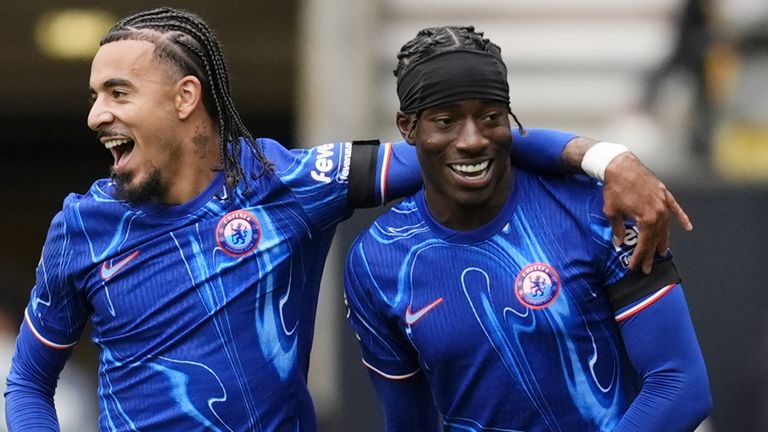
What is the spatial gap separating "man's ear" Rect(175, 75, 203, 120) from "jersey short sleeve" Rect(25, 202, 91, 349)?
46 cm

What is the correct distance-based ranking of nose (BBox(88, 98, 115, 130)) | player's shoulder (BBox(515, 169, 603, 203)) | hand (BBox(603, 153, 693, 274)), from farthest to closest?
nose (BBox(88, 98, 115, 130)) → player's shoulder (BBox(515, 169, 603, 203)) → hand (BBox(603, 153, 693, 274))

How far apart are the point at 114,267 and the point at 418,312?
0.92 meters

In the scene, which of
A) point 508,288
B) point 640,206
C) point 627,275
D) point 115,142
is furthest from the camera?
point 115,142

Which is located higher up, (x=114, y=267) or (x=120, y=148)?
(x=120, y=148)

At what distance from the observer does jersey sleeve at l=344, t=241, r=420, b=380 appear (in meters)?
4.88

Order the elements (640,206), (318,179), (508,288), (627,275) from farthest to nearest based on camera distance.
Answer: (318,179) → (508,288) → (627,275) → (640,206)

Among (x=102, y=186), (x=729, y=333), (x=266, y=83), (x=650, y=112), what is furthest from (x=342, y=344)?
(x=266, y=83)

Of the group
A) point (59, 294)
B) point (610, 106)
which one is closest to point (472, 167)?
point (59, 294)

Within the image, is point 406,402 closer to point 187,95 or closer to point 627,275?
point 627,275

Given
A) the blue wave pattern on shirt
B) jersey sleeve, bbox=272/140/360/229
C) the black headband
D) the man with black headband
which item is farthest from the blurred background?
the black headband

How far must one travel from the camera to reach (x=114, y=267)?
195 inches

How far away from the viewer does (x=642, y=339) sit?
4.54 meters

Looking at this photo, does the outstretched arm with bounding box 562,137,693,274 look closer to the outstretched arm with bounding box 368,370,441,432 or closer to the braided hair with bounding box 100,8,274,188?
the outstretched arm with bounding box 368,370,441,432

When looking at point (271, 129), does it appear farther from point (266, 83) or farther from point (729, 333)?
point (729, 333)
